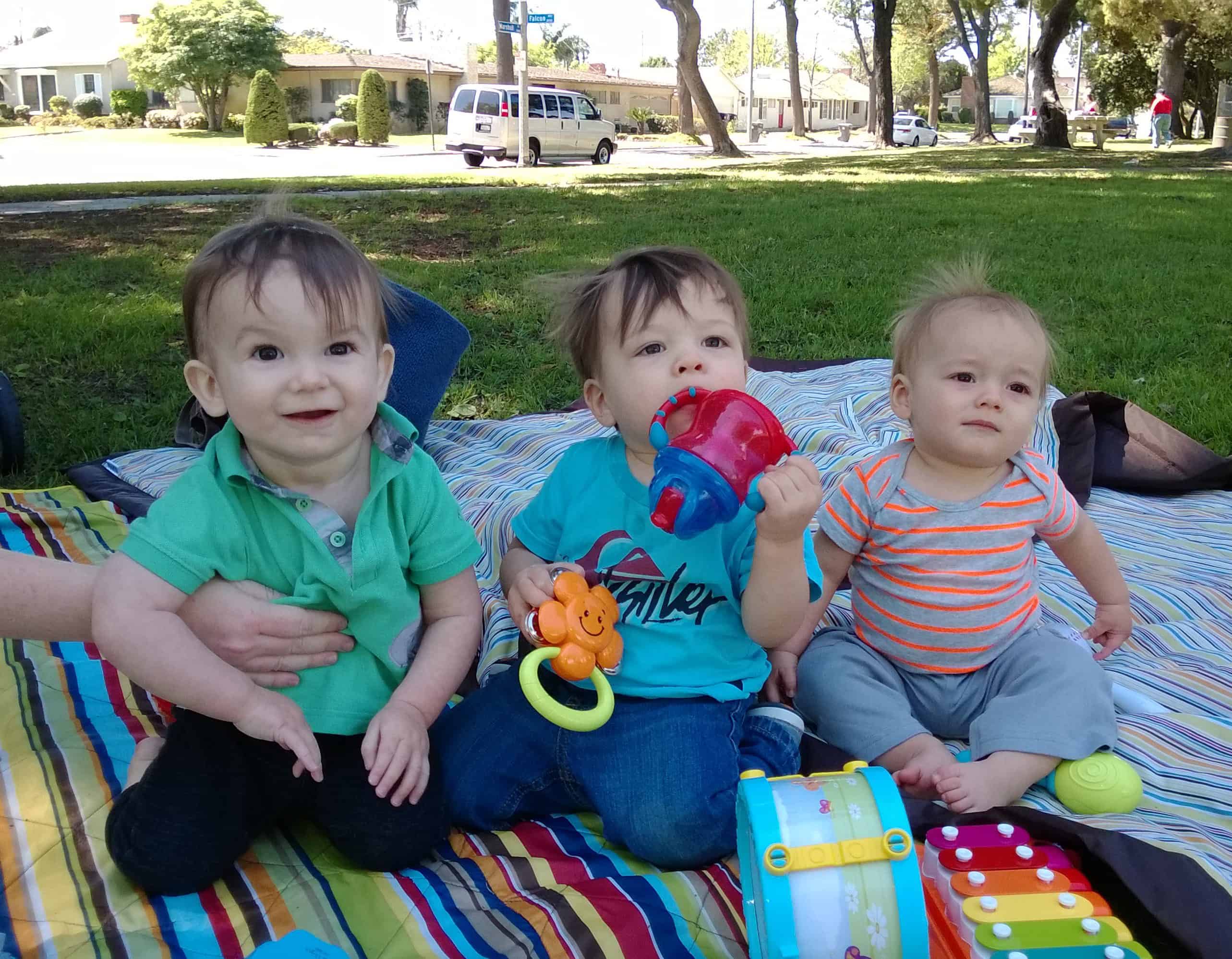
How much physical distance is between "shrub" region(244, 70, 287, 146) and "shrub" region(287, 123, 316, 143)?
0.93 ft

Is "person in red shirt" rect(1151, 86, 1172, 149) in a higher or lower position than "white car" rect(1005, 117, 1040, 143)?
lower

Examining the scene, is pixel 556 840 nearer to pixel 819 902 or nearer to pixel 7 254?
pixel 819 902

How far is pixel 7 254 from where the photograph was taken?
315 inches

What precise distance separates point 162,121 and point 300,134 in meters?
12.9

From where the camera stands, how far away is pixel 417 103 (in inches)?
1977

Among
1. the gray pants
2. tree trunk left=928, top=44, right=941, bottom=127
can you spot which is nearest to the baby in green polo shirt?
the gray pants

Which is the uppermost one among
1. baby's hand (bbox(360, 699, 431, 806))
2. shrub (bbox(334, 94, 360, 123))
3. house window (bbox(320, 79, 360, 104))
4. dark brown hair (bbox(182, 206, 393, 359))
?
house window (bbox(320, 79, 360, 104))

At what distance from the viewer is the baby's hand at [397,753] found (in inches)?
71.0

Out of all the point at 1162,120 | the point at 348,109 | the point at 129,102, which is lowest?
the point at 1162,120

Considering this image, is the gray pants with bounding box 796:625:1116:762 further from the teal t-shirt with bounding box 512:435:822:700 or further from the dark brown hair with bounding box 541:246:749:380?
the dark brown hair with bounding box 541:246:749:380

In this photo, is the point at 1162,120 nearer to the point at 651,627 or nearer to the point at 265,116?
the point at 265,116

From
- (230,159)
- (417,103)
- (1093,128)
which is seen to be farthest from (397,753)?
(417,103)

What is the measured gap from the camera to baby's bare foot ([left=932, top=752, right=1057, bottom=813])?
1.97 meters

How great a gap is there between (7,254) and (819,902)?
8346 mm
